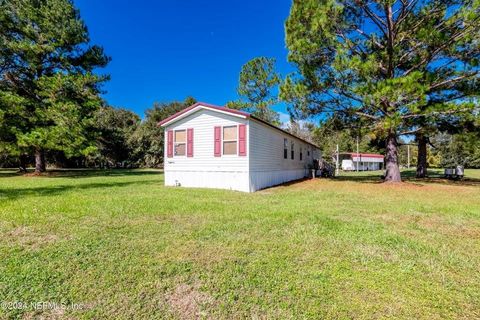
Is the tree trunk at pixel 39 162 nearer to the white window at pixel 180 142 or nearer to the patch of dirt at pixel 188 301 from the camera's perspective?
the white window at pixel 180 142

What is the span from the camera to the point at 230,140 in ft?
37.7

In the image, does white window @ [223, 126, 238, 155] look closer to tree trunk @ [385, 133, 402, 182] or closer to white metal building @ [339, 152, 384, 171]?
tree trunk @ [385, 133, 402, 182]

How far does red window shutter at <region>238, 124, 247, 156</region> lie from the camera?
11016 mm

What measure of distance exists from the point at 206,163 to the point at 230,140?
5.24ft

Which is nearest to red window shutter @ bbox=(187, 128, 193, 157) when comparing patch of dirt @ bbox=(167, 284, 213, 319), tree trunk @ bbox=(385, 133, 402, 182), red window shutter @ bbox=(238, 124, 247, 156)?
red window shutter @ bbox=(238, 124, 247, 156)

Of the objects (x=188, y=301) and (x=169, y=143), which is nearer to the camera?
(x=188, y=301)

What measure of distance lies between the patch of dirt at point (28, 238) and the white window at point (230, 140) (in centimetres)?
770

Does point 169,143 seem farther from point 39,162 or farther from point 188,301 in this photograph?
point 39,162

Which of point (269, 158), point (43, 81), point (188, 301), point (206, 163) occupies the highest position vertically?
point (43, 81)

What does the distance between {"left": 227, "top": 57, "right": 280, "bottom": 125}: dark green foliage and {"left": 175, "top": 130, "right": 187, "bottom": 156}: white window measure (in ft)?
56.4

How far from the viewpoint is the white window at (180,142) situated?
12.7m

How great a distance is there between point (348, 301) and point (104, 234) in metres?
A: 3.92

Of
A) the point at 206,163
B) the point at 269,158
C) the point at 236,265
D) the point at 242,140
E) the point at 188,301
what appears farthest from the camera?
the point at 269,158

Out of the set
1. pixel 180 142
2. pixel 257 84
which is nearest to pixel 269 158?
pixel 180 142
